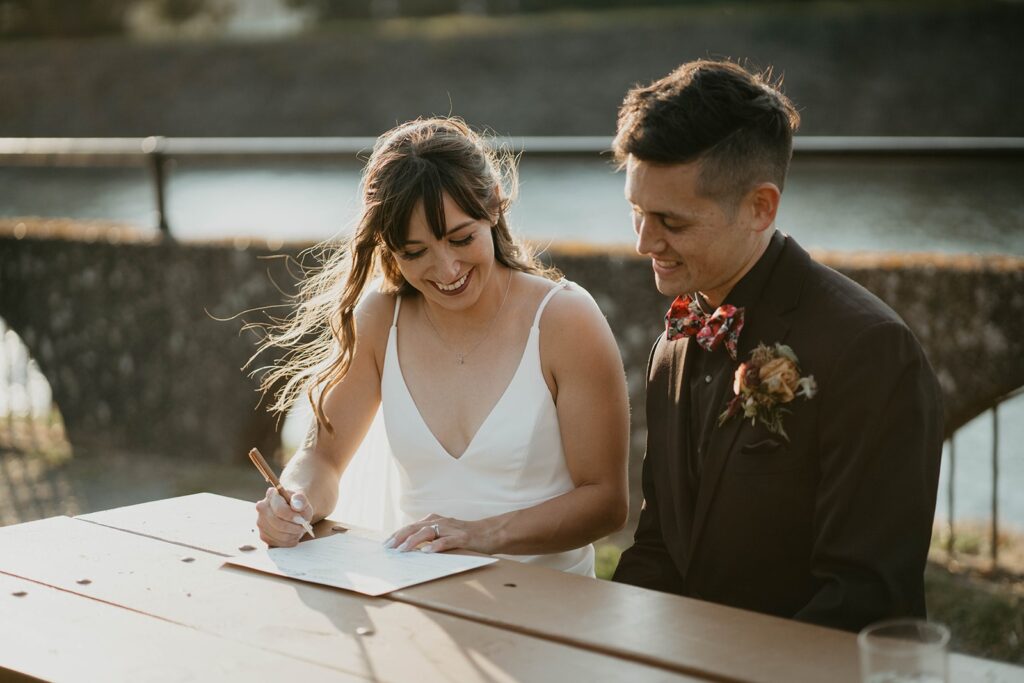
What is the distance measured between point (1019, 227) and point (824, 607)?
113 inches

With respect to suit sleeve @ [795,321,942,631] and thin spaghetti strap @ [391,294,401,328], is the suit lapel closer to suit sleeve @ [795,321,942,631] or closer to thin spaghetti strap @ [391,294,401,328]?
suit sleeve @ [795,321,942,631]

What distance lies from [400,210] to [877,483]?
4.09 feet

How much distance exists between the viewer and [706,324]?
8.20 ft

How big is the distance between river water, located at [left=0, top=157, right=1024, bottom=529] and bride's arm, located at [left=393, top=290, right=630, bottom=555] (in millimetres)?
428

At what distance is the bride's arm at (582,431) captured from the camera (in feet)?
9.47

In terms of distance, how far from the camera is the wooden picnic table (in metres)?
1.83

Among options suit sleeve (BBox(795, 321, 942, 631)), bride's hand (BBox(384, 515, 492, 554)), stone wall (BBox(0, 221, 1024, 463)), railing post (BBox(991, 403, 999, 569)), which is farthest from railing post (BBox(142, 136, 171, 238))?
suit sleeve (BBox(795, 321, 942, 631))

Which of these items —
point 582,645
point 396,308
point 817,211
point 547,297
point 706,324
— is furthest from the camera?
point 817,211

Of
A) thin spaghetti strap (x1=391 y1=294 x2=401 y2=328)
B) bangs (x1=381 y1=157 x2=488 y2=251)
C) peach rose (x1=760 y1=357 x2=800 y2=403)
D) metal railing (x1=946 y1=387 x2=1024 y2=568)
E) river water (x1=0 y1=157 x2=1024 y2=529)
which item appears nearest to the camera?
peach rose (x1=760 y1=357 x2=800 y2=403)

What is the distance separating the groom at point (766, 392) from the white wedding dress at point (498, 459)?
512 mm

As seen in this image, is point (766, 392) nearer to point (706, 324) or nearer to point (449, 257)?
point (706, 324)

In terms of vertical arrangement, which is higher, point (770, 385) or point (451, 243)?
point (451, 243)

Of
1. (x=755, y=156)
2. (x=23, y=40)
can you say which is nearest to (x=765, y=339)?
(x=755, y=156)

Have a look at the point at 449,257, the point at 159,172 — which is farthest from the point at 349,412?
the point at 159,172
